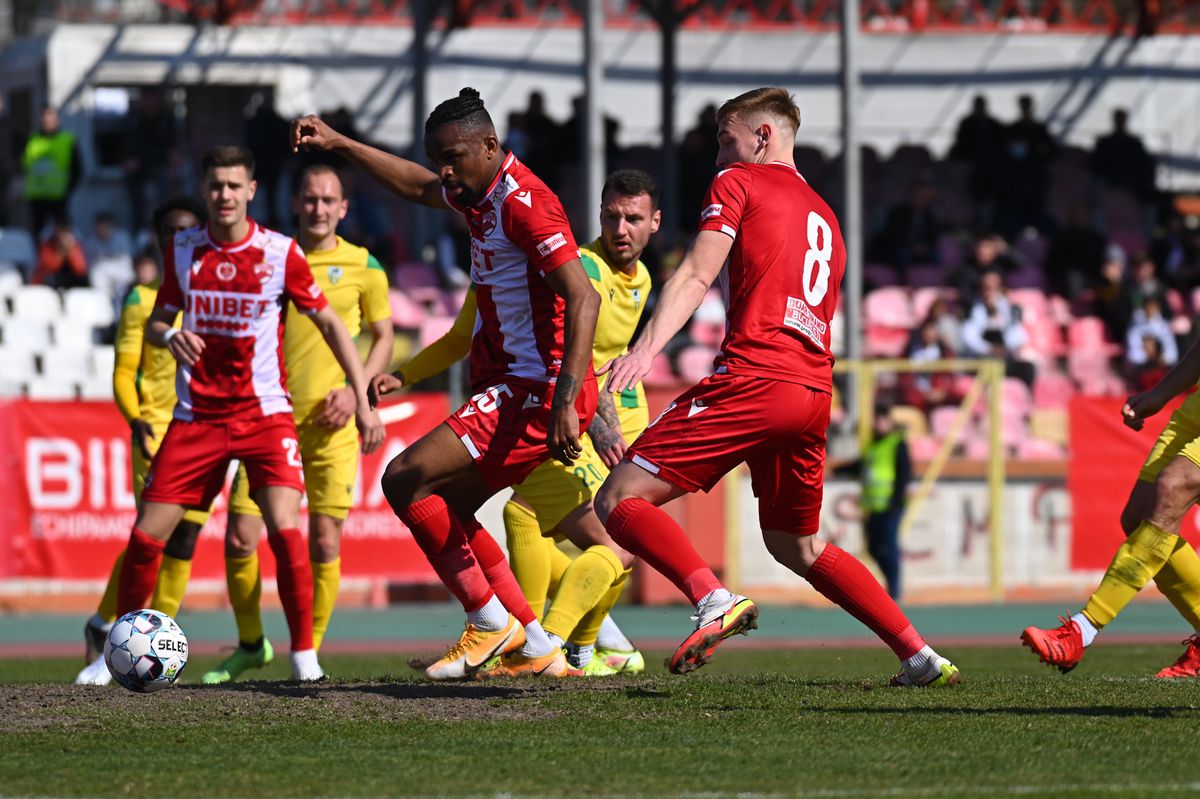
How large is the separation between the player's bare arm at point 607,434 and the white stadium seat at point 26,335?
1218 centimetres

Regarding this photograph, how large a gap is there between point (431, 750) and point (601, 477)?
8.67 feet

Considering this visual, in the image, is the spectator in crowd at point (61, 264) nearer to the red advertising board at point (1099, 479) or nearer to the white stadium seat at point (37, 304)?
the white stadium seat at point (37, 304)

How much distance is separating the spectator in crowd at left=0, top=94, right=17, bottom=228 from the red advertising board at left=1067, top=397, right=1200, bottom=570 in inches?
579

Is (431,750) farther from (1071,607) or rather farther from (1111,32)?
(1111,32)

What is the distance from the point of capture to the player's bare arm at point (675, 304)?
247 inches

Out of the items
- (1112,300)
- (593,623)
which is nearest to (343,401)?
(593,623)

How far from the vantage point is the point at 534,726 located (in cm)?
666

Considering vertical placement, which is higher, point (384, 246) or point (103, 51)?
point (103, 51)

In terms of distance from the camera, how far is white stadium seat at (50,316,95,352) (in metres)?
19.1

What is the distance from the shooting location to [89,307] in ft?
64.7

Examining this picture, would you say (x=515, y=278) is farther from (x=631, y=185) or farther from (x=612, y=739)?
(x=612, y=739)

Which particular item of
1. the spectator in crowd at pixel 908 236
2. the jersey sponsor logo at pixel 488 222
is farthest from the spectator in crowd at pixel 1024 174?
the jersey sponsor logo at pixel 488 222

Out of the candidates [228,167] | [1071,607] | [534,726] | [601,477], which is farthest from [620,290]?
[1071,607]

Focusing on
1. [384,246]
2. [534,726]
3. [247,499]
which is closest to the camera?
[534,726]
